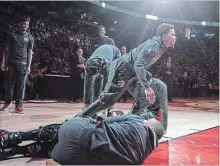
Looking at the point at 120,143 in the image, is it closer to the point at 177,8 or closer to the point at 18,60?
the point at 18,60

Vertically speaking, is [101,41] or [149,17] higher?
[149,17]

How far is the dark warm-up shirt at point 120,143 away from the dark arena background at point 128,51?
627 millimetres

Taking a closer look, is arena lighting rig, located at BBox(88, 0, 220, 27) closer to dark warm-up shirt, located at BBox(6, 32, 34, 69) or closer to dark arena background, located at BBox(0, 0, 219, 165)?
dark arena background, located at BBox(0, 0, 219, 165)

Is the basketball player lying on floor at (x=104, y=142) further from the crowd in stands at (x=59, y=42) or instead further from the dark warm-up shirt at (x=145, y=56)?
the crowd in stands at (x=59, y=42)

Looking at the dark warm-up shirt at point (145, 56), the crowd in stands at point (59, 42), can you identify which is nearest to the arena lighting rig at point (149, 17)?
the crowd in stands at point (59, 42)

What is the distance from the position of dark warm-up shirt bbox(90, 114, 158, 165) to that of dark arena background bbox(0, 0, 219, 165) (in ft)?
2.06

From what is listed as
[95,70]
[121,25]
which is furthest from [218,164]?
[121,25]

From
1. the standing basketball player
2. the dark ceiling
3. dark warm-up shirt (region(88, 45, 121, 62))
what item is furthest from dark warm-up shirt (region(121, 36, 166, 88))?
the dark ceiling

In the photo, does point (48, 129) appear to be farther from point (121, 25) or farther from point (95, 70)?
point (121, 25)

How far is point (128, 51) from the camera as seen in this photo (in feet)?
44.8

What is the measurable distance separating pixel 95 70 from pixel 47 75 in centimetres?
500

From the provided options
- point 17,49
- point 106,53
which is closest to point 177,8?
point 17,49

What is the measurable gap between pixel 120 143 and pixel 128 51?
40.2 feet

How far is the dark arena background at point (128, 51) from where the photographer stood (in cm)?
312
